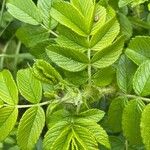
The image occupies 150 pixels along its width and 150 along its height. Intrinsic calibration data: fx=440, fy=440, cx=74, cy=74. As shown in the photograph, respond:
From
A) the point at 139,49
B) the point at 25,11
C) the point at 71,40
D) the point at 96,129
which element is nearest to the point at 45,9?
the point at 25,11

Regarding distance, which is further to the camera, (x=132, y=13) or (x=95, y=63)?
(x=132, y=13)

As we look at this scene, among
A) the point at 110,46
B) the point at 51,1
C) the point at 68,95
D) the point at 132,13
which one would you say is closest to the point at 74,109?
the point at 68,95

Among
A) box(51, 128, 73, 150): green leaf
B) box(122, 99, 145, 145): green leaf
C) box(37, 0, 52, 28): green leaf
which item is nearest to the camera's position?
box(51, 128, 73, 150): green leaf

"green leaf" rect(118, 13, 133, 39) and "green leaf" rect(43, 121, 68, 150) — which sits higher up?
"green leaf" rect(118, 13, 133, 39)

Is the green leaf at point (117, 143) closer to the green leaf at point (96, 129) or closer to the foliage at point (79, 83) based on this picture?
the foliage at point (79, 83)

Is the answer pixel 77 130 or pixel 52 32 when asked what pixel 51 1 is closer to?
pixel 52 32

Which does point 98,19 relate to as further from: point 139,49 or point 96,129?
point 96,129

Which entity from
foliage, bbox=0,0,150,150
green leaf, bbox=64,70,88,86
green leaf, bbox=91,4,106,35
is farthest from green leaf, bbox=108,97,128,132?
green leaf, bbox=91,4,106,35

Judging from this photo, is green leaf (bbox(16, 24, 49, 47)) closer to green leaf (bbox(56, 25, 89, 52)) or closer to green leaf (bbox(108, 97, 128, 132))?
green leaf (bbox(56, 25, 89, 52))
